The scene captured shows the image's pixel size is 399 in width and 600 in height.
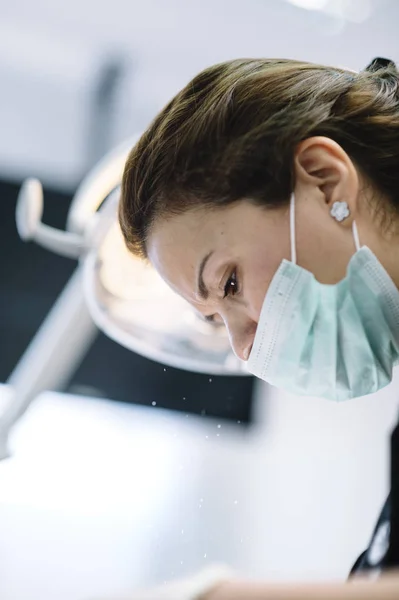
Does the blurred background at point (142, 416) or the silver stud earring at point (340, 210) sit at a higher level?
the silver stud earring at point (340, 210)

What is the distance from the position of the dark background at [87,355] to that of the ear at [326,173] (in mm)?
1757

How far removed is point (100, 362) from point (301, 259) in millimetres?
1913

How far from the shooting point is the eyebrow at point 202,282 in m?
0.92

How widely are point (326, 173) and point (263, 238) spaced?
0.34 feet

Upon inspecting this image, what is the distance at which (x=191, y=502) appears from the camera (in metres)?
1.85

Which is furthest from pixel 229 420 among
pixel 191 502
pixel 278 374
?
pixel 278 374

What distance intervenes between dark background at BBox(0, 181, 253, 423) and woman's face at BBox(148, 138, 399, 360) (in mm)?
1688

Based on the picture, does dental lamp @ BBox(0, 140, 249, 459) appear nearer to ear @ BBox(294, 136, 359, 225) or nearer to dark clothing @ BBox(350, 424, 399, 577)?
ear @ BBox(294, 136, 359, 225)

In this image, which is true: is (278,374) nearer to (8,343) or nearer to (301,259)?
(301,259)

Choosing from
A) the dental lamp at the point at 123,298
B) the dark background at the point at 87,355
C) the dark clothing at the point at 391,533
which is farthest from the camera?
the dark background at the point at 87,355

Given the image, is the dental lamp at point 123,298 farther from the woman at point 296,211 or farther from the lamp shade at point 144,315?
the woman at point 296,211

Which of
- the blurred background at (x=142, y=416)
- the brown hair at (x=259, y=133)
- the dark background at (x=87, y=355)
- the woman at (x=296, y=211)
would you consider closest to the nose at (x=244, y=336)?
the woman at (x=296, y=211)

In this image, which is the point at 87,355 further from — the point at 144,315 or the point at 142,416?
the point at 144,315

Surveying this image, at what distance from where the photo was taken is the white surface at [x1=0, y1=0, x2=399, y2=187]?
2.43 m
